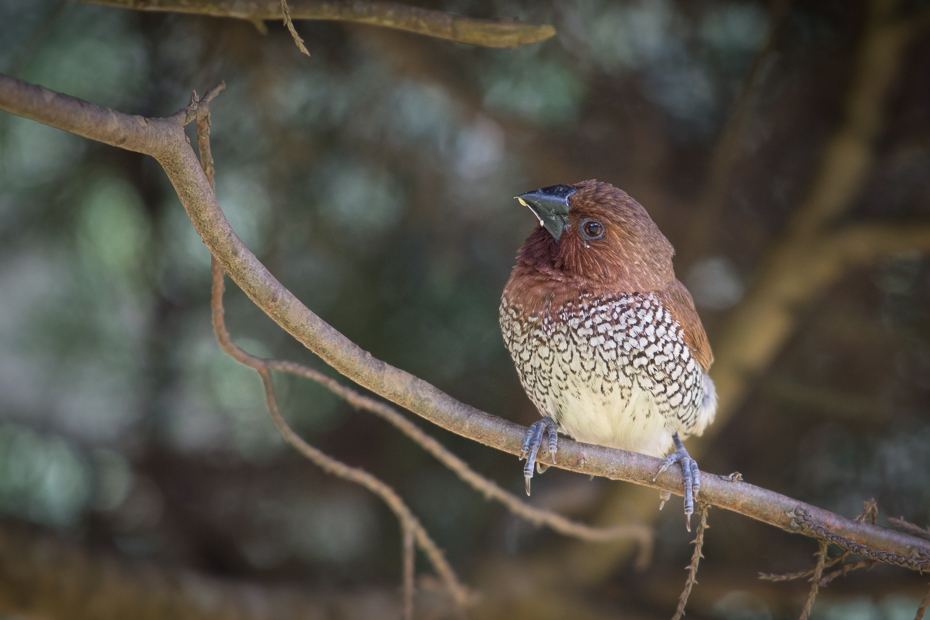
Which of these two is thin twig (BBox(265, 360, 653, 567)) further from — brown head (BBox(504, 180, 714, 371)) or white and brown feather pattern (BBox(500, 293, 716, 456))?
brown head (BBox(504, 180, 714, 371))

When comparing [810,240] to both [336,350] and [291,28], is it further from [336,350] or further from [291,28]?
[291,28]

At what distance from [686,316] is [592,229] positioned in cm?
48

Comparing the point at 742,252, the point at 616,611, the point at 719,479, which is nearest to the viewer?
the point at 719,479

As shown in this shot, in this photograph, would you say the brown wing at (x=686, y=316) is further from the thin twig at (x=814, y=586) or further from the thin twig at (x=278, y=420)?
the thin twig at (x=278, y=420)

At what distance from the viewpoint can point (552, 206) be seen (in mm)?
2377

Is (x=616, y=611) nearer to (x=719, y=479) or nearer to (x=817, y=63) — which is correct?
(x=719, y=479)

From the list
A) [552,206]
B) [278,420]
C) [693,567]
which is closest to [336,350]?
[278,420]

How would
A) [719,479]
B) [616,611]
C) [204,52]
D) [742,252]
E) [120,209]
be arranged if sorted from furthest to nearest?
[742,252]
[616,611]
[120,209]
[204,52]
[719,479]

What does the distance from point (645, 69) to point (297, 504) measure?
9.03 feet

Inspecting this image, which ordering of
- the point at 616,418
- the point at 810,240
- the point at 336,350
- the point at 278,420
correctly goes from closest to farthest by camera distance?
the point at 336,350
the point at 278,420
the point at 616,418
the point at 810,240

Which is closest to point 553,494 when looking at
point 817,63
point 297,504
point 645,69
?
point 297,504

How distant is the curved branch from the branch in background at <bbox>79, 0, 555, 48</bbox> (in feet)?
2.73

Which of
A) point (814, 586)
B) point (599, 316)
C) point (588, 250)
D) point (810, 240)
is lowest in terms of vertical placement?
point (814, 586)

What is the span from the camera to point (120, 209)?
3.45 metres
